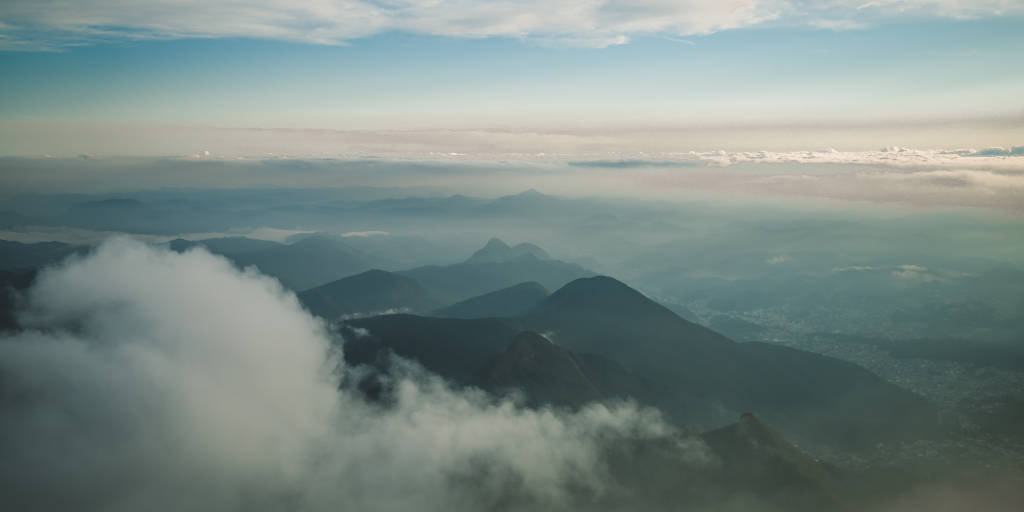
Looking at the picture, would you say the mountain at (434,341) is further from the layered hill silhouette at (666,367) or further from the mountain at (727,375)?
the mountain at (727,375)


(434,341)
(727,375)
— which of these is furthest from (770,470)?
(434,341)

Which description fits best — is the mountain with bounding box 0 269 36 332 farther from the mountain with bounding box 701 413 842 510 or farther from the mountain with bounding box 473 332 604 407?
the mountain with bounding box 701 413 842 510

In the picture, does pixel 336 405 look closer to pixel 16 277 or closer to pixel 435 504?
pixel 435 504

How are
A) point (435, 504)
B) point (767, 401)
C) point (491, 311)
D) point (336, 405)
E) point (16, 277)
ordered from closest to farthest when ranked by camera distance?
point (435, 504) < point (336, 405) < point (16, 277) < point (767, 401) < point (491, 311)

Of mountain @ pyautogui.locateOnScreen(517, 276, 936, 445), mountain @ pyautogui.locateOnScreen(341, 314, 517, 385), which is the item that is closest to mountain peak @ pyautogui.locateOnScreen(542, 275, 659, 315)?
mountain @ pyautogui.locateOnScreen(517, 276, 936, 445)

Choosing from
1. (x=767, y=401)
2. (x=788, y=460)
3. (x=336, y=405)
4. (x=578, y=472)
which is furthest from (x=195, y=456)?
(x=767, y=401)

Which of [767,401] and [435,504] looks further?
[767,401]

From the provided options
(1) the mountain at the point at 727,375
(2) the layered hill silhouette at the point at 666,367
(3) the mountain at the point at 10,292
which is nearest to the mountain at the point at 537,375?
(2) the layered hill silhouette at the point at 666,367
